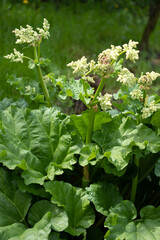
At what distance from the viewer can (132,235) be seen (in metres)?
1.37

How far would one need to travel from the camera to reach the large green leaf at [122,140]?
1.40m

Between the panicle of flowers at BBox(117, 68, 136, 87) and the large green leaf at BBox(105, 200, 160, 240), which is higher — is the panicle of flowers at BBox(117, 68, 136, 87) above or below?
above

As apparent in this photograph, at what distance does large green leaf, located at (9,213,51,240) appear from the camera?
51.8 inches

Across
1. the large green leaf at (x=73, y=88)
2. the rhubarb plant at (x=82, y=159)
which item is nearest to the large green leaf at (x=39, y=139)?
the rhubarb plant at (x=82, y=159)

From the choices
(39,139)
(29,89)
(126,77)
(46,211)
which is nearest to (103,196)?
(46,211)

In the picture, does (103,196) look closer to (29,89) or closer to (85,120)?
(85,120)

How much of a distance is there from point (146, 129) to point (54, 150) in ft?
1.42

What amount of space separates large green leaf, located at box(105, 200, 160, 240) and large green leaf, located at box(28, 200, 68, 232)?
0.19m

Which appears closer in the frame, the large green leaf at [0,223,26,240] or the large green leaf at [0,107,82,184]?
the large green leaf at [0,223,26,240]

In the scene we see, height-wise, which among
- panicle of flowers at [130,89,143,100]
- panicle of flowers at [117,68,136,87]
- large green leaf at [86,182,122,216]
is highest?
panicle of flowers at [117,68,136,87]

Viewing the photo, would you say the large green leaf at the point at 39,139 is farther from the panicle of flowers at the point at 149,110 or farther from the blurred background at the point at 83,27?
the blurred background at the point at 83,27

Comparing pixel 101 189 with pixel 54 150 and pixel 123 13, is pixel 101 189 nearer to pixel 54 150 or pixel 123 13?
pixel 54 150

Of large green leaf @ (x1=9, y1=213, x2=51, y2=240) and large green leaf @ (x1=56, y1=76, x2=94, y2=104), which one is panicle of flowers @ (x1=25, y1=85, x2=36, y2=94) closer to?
large green leaf @ (x1=56, y1=76, x2=94, y2=104)

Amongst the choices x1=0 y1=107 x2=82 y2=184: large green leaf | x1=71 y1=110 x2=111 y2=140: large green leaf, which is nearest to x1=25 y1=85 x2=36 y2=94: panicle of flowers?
x1=0 y1=107 x2=82 y2=184: large green leaf
